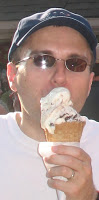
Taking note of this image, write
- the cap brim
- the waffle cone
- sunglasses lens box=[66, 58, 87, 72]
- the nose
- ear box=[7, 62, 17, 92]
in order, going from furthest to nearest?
ear box=[7, 62, 17, 92]
the cap brim
sunglasses lens box=[66, 58, 87, 72]
the nose
the waffle cone

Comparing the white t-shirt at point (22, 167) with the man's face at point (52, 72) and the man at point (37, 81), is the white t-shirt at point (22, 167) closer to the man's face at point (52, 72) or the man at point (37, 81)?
the man at point (37, 81)

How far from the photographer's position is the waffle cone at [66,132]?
1795 millimetres

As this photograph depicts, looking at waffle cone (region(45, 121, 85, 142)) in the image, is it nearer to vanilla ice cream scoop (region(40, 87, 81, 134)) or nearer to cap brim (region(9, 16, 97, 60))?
vanilla ice cream scoop (region(40, 87, 81, 134))

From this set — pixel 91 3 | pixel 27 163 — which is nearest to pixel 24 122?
pixel 27 163

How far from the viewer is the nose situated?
214 centimetres

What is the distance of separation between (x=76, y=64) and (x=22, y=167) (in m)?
0.73

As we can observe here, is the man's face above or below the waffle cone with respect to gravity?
above

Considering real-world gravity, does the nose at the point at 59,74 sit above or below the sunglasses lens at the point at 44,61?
below

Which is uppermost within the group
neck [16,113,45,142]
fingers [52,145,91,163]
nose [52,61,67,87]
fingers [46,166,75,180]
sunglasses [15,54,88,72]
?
sunglasses [15,54,88,72]

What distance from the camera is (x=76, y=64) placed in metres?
2.29

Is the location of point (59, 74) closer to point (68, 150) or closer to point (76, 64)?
point (76, 64)

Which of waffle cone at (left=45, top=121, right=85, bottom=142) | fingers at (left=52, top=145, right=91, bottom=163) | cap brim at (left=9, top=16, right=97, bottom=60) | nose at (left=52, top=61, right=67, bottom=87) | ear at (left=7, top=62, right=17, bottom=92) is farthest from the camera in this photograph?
ear at (left=7, top=62, right=17, bottom=92)

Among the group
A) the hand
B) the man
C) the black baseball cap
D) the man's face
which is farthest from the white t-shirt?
the black baseball cap

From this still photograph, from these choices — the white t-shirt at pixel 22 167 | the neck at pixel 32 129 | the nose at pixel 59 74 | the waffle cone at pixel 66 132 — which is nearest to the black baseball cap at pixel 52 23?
the nose at pixel 59 74
